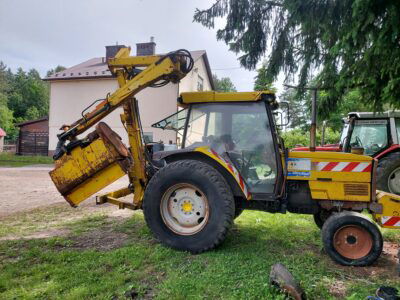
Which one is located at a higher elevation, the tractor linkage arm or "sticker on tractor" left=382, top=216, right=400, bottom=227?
the tractor linkage arm

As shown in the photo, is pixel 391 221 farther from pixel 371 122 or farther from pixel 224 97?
pixel 371 122

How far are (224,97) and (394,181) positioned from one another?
517 centimetres

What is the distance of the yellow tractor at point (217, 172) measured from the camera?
405 centimetres

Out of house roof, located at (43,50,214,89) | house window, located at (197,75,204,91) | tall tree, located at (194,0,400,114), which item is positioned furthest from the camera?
house window, located at (197,75,204,91)

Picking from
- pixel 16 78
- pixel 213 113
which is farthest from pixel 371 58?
pixel 16 78

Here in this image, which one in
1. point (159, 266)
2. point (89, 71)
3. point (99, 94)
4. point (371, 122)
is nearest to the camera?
point (159, 266)

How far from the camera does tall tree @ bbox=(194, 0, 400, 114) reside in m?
3.75

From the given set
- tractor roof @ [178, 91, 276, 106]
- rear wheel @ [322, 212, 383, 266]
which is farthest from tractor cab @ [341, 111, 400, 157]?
tractor roof @ [178, 91, 276, 106]

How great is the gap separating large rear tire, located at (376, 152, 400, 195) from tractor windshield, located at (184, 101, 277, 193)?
170 inches

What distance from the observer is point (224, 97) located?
444 centimetres

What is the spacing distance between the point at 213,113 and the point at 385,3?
235cm

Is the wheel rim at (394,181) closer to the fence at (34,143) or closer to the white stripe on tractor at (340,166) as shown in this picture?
the white stripe on tractor at (340,166)

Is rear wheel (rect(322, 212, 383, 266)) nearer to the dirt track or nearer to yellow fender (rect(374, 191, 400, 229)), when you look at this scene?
yellow fender (rect(374, 191, 400, 229))

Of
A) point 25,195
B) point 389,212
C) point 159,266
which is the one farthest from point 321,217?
point 25,195
